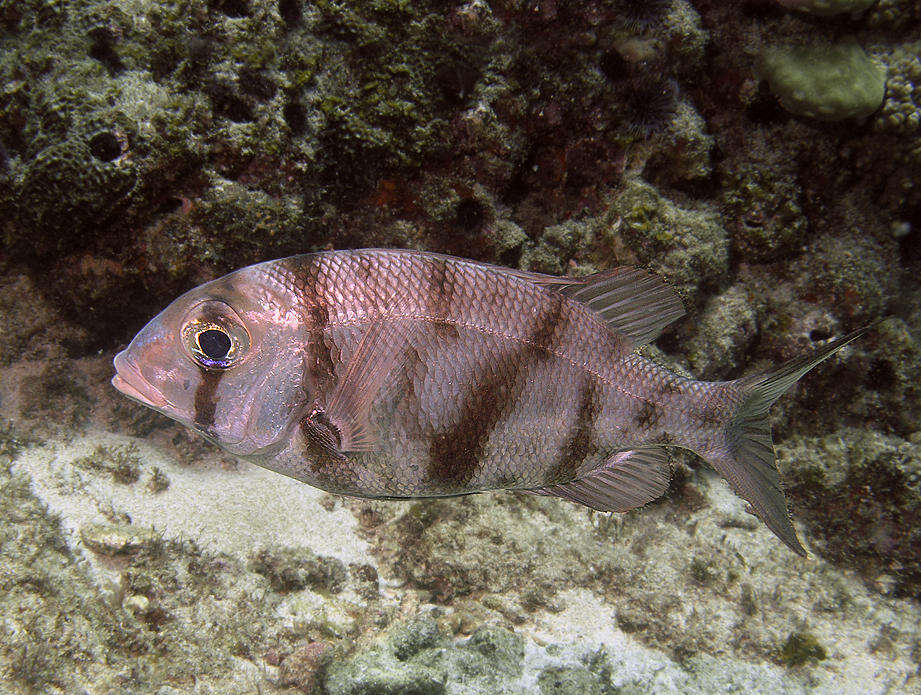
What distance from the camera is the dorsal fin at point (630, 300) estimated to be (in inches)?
78.2

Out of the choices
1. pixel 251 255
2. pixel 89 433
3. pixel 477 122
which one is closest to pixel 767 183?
pixel 477 122

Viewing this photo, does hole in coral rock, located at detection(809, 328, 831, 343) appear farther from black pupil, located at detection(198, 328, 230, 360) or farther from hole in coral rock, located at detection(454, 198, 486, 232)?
black pupil, located at detection(198, 328, 230, 360)

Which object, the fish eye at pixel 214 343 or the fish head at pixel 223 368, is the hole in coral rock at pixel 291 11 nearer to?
the fish head at pixel 223 368

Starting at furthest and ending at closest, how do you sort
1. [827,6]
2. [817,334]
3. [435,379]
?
1. [817,334]
2. [827,6]
3. [435,379]

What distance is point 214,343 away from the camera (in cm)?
168

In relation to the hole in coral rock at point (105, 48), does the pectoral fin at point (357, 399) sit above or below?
below

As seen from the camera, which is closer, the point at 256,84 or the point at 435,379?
the point at 435,379

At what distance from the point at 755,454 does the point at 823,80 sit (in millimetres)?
2701

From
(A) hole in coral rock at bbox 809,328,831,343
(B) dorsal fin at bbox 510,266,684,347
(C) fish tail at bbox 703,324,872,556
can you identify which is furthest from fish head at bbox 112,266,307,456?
(A) hole in coral rock at bbox 809,328,831,343

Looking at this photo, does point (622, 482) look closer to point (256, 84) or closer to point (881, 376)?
point (256, 84)

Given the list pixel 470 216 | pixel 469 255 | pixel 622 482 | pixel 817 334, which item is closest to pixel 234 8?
pixel 470 216

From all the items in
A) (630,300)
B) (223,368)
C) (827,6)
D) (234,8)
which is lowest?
(223,368)

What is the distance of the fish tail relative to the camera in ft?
6.59

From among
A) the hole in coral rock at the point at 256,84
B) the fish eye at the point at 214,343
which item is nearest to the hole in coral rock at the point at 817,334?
the fish eye at the point at 214,343
